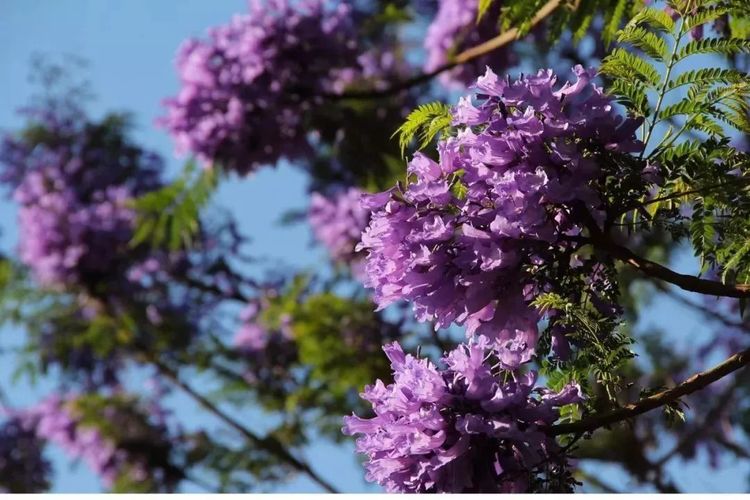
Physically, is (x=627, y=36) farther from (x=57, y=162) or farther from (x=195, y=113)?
(x=57, y=162)

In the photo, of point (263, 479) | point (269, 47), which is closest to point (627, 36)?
point (269, 47)

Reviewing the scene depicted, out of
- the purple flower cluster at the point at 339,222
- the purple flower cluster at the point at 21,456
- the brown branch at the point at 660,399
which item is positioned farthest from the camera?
the purple flower cluster at the point at 21,456

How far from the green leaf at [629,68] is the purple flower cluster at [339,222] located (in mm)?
6210

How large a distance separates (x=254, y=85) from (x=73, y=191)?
363 centimetres

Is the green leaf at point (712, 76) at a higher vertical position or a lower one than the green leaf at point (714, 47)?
lower

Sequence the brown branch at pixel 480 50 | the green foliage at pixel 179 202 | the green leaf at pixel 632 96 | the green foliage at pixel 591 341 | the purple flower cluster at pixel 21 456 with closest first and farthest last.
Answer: the green foliage at pixel 591 341, the green leaf at pixel 632 96, the brown branch at pixel 480 50, the green foliage at pixel 179 202, the purple flower cluster at pixel 21 456

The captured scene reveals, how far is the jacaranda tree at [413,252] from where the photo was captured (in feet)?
9.25

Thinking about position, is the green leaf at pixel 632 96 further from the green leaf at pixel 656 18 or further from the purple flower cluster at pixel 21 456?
the purple flower cluster at pixel 21 456

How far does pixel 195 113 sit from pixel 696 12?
462cm

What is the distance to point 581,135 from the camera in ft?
9.39

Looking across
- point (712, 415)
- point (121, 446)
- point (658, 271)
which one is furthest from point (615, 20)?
point (121, 446)

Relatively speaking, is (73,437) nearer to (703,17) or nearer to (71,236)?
(71,236)

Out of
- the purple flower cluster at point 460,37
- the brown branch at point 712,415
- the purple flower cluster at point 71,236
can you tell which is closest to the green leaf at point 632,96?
the purple flower cluster at point 460,37

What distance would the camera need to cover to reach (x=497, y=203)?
9.12ft
